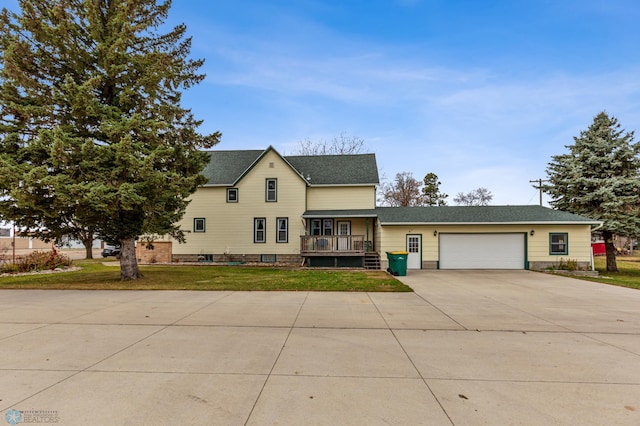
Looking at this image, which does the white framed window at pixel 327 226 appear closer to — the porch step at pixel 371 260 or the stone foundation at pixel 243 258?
the stone foundation at pixel 243 258

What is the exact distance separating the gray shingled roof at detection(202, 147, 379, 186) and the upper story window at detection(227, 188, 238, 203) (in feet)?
1.65

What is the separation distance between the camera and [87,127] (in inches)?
458

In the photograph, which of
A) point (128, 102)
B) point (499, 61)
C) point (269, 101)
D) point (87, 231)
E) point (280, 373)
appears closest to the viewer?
point (280, 373)

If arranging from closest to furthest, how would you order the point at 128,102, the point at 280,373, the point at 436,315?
the point at 280,373 → the point at 436,315 → the point at 128,102

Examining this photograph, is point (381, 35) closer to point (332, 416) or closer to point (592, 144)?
point (592, 144)

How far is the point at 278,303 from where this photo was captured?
805 cm

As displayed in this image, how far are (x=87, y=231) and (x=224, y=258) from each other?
9.08 meters

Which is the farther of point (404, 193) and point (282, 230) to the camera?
point (404, 193)

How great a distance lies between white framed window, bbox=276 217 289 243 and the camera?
67.3 ft

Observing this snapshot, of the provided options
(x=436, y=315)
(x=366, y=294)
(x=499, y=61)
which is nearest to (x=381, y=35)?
(x=499, y=61)

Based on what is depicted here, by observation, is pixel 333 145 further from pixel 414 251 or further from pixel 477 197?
pixel 477 197

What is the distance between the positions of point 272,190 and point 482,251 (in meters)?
13.5

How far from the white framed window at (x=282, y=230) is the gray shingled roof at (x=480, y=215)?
6093mm

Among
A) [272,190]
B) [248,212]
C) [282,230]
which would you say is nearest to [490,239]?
[282,230]
